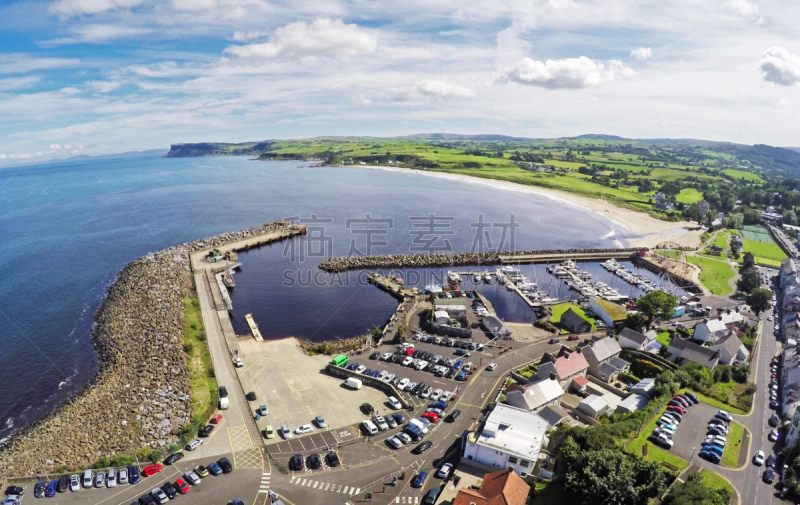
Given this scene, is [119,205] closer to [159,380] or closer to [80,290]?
[80,290]

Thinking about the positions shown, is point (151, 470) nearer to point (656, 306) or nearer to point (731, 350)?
point (731, 350)

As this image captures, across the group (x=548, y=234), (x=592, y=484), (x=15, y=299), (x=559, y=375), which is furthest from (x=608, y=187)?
(x=15, y=299)

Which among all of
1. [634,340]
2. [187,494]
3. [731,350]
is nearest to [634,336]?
[634,340]

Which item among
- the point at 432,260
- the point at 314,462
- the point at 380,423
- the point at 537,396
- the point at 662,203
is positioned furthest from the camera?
the point at 662,203

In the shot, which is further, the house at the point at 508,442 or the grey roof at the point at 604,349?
the grey roof at the point at 604,349

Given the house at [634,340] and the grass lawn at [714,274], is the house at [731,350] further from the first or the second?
the grass lawn at [714,274]

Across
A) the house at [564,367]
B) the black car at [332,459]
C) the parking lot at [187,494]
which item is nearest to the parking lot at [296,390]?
the black car at [332,459]
